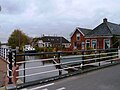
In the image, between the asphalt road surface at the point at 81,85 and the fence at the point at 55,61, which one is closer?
the asphalt road surface at the point at 81,85

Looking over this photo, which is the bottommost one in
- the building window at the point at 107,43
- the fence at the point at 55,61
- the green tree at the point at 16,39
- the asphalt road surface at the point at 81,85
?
the asphalt road surface at the point at 81,85

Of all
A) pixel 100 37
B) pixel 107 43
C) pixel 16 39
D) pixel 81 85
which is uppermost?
pixel 16 39

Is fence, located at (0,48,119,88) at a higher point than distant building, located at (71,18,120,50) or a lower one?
lower

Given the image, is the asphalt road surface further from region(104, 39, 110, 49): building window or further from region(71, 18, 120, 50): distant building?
region(104, 39, 110, 49): building window

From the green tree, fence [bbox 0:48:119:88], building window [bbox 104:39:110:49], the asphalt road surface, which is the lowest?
the asphalt road surface

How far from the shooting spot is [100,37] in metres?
31.2

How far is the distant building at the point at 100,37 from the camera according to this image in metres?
29.9

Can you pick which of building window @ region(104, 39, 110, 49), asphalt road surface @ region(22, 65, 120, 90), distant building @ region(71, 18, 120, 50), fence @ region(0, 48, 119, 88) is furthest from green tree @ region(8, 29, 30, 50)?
asphalt road surface @ region(22, 65, 120, 90)

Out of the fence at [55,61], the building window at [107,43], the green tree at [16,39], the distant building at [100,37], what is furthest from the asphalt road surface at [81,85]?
the green tree at [16,39]

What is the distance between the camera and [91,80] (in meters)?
6.72

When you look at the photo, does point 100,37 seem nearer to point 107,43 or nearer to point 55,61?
point 107,43

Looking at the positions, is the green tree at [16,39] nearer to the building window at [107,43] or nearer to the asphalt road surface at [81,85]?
the building window at [107,43]

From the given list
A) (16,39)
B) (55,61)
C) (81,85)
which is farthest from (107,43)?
(16,39)

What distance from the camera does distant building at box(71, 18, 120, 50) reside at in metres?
29.9
